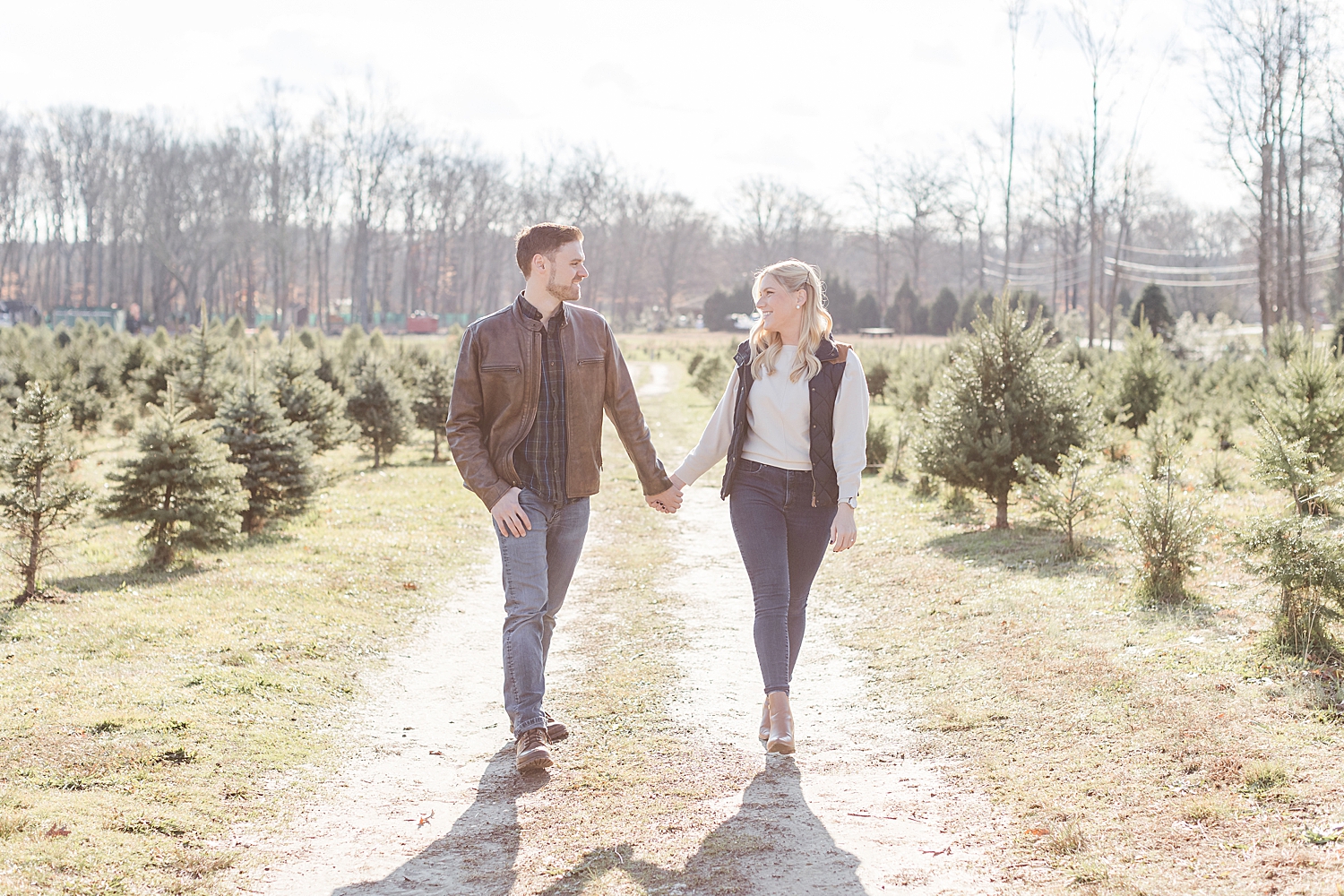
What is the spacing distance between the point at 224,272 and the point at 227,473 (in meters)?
72.7

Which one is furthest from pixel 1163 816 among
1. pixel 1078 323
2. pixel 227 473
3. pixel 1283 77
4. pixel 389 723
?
pixel 1078 323

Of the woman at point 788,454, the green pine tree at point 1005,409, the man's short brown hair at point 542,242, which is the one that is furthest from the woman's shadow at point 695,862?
the green pine tree at point 1005,409

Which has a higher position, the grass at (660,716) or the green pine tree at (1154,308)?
the green pine tree at (1154,308)

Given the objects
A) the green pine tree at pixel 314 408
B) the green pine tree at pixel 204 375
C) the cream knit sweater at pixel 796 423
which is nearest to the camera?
the cream knit sweater at pixel 796 423

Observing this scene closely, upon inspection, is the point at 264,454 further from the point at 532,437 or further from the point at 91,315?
the point at 91,315

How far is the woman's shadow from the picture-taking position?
346cm

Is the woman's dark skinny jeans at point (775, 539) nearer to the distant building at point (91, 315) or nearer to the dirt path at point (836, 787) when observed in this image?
the dirt path at point (836, 787)

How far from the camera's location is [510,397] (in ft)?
14.4

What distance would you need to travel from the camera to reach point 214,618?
727cm

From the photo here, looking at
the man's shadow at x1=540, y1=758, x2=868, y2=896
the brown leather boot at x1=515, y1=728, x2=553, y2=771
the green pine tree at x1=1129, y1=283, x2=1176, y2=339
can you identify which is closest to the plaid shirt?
the brown leather boot at x1=515, y1=728, x2=553, y2=771

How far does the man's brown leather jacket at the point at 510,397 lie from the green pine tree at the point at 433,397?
14.0 meters

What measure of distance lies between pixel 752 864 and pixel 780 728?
3.05 feet

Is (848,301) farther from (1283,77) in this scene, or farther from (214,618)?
(214,618)

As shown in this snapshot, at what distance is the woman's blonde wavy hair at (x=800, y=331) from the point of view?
4500mm
